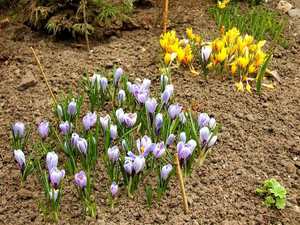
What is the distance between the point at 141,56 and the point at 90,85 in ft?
2.33

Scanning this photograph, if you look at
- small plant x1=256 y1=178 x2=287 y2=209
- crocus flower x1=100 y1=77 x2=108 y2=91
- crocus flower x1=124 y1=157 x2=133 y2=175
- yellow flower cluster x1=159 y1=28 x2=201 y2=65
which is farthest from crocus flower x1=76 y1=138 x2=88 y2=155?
yellow flower cluster x1=159 y1=28 x2=201 y2=65

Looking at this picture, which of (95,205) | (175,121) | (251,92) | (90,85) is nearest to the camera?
(95,205)

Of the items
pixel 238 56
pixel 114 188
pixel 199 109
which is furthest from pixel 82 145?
pixel 238 56

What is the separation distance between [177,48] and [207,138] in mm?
946

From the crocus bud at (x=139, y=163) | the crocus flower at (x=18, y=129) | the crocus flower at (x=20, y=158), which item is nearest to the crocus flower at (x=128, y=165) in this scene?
the crocus bud at (x=139, y=163)

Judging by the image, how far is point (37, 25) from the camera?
4.29 meters

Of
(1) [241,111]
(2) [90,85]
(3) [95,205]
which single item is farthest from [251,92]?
(3) [95,205]

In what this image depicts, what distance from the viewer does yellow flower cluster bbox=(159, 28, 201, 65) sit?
3.78 meters

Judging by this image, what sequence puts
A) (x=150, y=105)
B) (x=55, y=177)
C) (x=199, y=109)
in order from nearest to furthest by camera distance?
(x=55, y=177)
(x=150, y=105)
(x=199, y=109)

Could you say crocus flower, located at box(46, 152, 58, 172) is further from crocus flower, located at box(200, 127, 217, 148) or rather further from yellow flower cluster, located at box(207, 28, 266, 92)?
yellow flower cluster, located at box(207, 28, 266, 92)

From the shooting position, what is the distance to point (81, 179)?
273 cm

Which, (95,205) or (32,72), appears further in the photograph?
(32,72)

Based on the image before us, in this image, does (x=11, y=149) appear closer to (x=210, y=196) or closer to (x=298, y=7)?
(x=210, y=196)

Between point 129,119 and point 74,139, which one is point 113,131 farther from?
point 74,139
